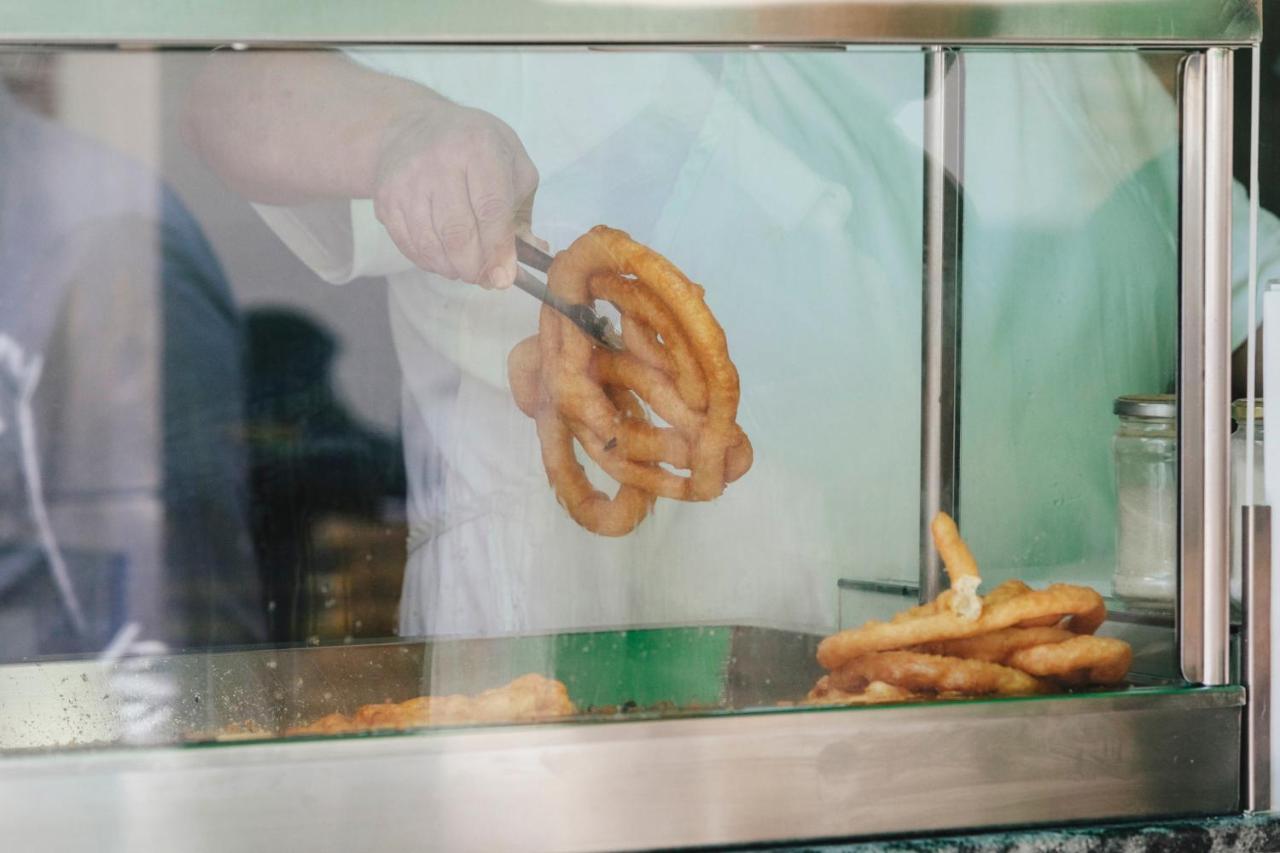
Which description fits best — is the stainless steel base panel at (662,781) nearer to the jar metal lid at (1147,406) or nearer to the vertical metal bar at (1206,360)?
the vertical metal bar at (1206,360)

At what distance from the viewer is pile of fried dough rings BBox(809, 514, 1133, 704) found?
2.59 feet

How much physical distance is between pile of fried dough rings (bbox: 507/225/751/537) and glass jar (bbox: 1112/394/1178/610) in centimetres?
27

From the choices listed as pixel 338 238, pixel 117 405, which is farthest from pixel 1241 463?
pixel 117 405

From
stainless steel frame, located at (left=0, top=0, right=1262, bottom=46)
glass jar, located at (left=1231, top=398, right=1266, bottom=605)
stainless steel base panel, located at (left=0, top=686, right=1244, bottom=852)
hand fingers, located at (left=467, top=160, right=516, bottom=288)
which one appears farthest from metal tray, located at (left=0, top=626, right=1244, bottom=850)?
stainless steel frame, located at (left=0, top=0, right=1262, bottom=46)

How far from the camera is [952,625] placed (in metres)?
0.80

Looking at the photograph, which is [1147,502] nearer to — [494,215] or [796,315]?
[796,315]

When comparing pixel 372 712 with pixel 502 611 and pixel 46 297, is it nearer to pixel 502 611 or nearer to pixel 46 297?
pixel 502 611

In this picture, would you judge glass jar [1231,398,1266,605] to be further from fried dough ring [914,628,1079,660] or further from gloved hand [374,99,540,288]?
gloved hand [374,99,540,288]

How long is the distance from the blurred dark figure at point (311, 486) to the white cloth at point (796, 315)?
90 millimetres

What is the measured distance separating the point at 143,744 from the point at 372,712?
0.13 m

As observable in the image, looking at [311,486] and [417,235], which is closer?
[417,235]

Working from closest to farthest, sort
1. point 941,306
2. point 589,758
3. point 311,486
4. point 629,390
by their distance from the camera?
point 589,758, point 629,390, point 941,306, point 311,486

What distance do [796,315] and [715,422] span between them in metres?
0.13

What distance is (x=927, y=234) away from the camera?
97cm
